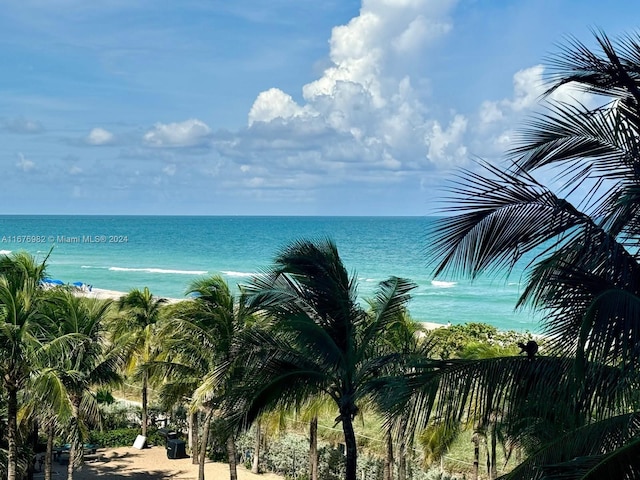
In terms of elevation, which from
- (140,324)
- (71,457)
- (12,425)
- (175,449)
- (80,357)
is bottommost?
(175,449)

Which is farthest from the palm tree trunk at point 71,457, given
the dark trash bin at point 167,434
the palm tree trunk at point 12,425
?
the dark trash bin at point 167,434

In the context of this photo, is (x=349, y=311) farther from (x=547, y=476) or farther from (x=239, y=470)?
(x=239, y=470)

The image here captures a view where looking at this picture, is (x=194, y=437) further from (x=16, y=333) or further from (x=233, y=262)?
(x=233, y=262)

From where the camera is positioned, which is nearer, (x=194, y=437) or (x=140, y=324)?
(x=194, y=437)

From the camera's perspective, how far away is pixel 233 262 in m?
100

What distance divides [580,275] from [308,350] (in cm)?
596

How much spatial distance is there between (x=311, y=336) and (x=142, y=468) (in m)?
13.5

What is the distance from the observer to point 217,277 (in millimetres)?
16156

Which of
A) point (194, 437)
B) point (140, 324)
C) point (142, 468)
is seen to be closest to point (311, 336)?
point (194, 437)

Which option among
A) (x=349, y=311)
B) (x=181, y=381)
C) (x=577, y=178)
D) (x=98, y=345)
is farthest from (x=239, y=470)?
(x=577, y=178)

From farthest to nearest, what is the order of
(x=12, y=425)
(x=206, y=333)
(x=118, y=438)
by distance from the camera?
(x=118, y=438), (x=206, y=333), (x=12, y=425)

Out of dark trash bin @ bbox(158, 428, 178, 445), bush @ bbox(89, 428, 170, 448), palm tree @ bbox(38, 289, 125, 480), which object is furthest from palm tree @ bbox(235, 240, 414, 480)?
bush @ bbox(89, 428, 170, 448)

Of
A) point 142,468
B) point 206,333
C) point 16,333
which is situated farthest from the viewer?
point 142,468

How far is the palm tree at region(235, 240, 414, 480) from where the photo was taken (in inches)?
394
